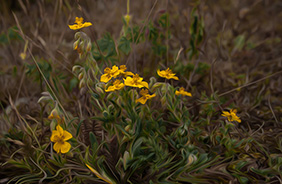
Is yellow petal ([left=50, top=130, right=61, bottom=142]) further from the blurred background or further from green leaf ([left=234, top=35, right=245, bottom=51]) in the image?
green leaf ([left=234, top=35, right=245, bottom=51])

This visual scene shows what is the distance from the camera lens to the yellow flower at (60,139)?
1176 mm

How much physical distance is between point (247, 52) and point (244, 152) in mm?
1405

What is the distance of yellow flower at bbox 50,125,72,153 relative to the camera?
1.18 meters

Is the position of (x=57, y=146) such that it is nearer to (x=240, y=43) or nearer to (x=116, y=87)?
(x=116, y=87)

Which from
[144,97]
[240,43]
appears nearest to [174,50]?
[240,43]

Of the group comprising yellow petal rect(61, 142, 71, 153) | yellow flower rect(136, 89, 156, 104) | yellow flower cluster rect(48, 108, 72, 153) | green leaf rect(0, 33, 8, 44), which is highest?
yellow flower rect(136, 89, 156, 104)

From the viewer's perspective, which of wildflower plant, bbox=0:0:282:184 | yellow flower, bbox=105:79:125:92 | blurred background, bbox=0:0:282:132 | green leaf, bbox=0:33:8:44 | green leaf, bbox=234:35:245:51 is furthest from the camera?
green leaf, bbox=234:35:245:51

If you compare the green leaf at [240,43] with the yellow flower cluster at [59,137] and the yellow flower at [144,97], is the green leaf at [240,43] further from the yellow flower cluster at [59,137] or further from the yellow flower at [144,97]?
the yellow flower cluster at [59,137]

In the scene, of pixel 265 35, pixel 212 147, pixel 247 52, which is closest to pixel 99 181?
pixel 212 147

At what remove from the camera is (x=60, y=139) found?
119 centimetres

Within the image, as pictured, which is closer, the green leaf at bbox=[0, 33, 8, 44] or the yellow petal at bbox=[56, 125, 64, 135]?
the yellow petal at bbox=[56, 125, 64, 135]

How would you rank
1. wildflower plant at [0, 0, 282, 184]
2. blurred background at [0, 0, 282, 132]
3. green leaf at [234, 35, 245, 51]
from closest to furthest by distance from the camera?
wildflower plant at [0, 0, 282, 184] → blurred background at [0, 0, 282, 132] → green leaf at [234, 35, 245, 51]

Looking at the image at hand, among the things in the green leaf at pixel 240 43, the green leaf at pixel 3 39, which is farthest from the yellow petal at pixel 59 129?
the green leaf at pixel 240 43

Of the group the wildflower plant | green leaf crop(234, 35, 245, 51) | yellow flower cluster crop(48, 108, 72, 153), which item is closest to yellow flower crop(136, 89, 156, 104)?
the wildflower plant
